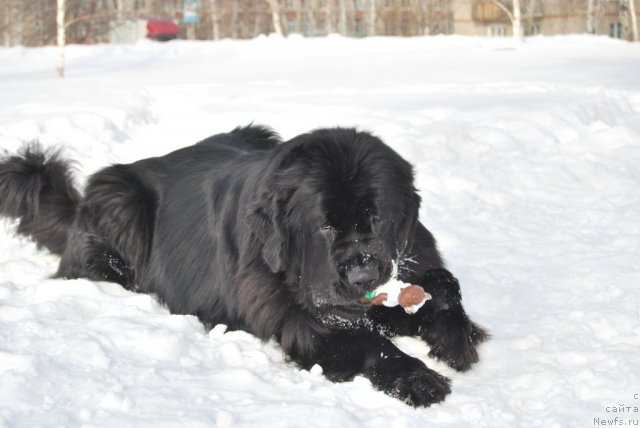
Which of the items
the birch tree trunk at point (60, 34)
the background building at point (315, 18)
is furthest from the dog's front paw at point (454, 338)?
the background building at point (315, 18)

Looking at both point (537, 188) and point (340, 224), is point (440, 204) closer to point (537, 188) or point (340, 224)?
point (537, 188)

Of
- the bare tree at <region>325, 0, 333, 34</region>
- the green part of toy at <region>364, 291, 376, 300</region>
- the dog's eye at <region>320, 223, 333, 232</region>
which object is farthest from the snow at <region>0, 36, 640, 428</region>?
the bare tree at <region>325, 0, 333, 34</region>

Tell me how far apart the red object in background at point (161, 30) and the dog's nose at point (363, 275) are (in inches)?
1584

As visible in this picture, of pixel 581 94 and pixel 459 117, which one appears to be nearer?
pixel 459 117

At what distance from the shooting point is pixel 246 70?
1916 centimetres

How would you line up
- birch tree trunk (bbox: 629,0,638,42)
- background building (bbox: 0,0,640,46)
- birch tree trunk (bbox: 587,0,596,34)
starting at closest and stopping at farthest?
birch tree trunk (bbox: 629,0,638,42), background building (bbox: 0,0,640,46), birch tree trunk (bbox: 587,0,596,34)

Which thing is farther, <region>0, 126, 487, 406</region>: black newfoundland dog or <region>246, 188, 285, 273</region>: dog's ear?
<region>246, 188, 285, 273</region>: dog's ear

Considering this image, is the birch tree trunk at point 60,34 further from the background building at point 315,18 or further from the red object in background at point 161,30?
the red object in background at point 161,30

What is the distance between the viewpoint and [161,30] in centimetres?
4159

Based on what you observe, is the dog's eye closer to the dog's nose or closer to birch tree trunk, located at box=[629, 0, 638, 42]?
the dog's nose

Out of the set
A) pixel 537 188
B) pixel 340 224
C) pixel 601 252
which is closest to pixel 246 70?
pixel 537 188

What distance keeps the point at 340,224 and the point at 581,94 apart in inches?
358

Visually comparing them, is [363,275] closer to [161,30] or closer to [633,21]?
[633,21]

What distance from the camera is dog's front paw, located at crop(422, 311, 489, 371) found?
10.7 feet
